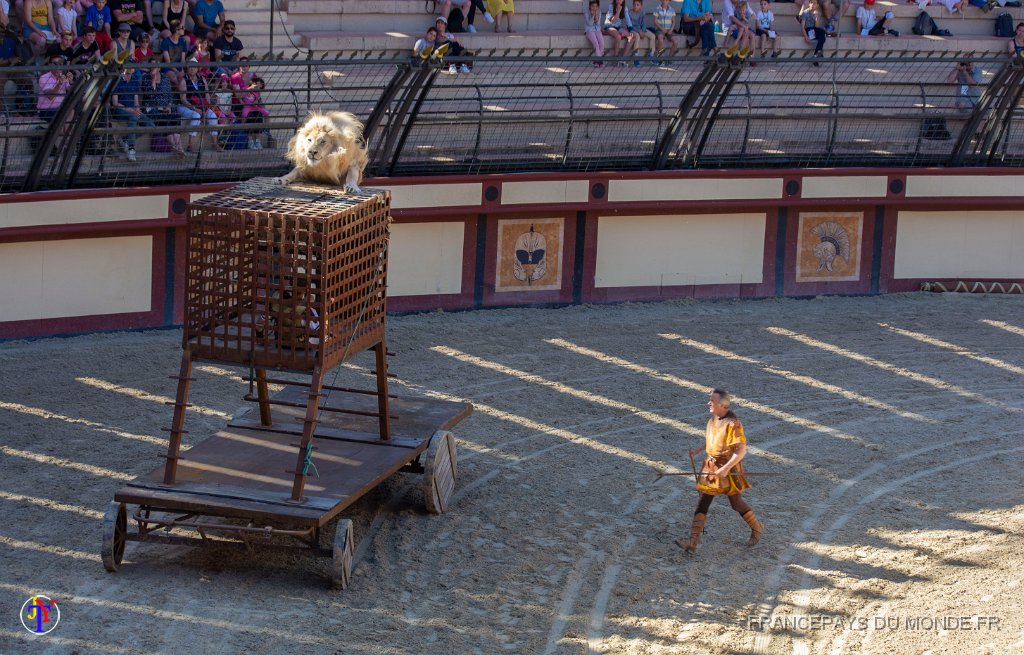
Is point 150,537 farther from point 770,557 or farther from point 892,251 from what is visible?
point 892,251

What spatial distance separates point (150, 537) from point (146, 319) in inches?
233

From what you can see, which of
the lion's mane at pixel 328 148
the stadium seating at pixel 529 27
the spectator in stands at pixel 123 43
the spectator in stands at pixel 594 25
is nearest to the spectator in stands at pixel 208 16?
the spectator in stands at pixel 123 43

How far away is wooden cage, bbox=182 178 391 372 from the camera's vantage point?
30.1ft

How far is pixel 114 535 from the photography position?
29.5 ft

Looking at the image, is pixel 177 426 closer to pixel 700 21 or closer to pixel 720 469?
pixel 720 469

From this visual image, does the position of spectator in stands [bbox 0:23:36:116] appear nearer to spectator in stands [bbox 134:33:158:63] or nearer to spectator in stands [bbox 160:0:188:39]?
spectator in stands [bbox 134:33:158:63]

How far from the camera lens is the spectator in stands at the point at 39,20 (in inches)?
618

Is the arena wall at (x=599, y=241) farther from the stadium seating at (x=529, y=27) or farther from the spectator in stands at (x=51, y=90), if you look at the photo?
the stadium seating at (x=529, y=27)

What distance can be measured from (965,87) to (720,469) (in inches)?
398

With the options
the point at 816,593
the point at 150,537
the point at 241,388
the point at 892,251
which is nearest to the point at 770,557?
the point at 816,593

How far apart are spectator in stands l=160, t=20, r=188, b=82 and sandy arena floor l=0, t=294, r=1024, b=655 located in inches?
105

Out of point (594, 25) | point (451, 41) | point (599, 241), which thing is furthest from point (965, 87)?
point (451, 41)

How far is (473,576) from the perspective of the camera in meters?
9.32

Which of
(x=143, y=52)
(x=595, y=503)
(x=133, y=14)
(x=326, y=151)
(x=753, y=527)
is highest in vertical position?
(x=133, y=14)
